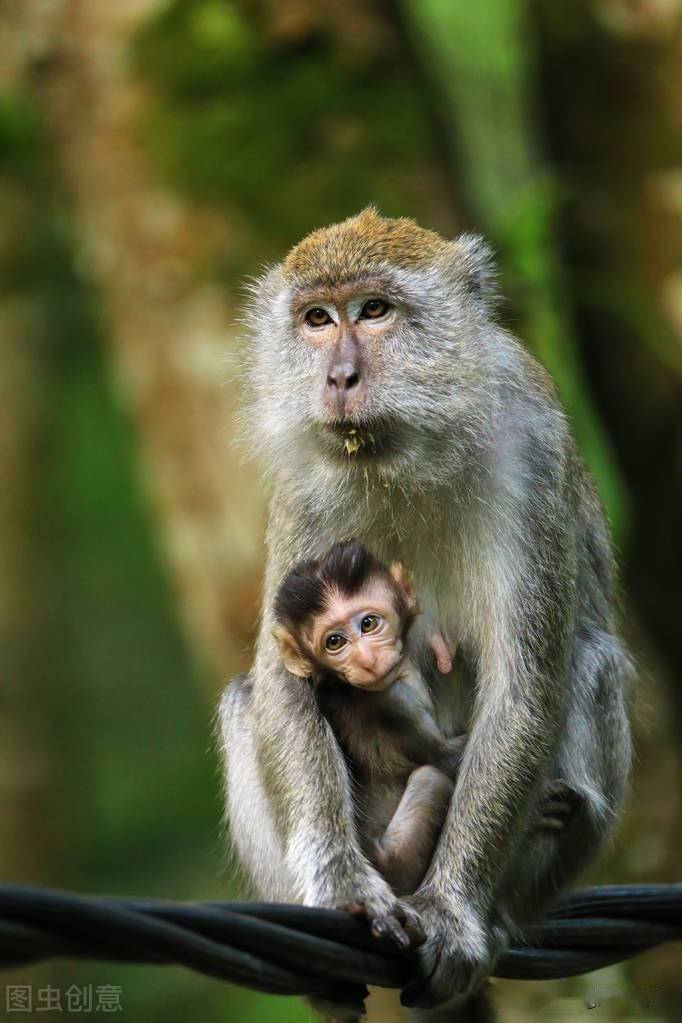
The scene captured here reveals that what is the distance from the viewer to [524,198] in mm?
7801

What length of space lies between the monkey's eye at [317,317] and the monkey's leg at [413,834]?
1.65 metres

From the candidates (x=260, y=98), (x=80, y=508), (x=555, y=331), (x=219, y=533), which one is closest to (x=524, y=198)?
(x=555, y=331)

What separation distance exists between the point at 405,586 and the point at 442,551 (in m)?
0.34

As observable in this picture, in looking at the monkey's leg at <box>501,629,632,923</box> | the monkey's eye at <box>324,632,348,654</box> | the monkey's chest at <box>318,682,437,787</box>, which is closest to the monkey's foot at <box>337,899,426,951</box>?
the monkey's chest at <box>318,682,437,787</box>

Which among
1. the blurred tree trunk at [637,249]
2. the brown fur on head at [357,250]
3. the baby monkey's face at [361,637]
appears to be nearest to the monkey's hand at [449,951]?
the baby monkey's face at [361,637]

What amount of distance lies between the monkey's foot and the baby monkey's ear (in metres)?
0.98

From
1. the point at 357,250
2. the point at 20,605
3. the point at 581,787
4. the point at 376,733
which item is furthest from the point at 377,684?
the point at 20,605

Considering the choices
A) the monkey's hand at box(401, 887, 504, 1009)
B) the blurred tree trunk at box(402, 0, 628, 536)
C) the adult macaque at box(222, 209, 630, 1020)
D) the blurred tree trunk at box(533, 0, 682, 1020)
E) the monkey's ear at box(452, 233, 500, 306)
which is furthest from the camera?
the blurred tree trunk at box(533, 0, 682, 1020)

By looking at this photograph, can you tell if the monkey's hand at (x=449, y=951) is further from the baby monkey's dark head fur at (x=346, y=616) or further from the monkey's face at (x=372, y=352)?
the monkey's face at (x=372, y=352)

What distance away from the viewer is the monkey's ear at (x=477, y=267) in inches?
215

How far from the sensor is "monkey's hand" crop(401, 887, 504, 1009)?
4.43 m

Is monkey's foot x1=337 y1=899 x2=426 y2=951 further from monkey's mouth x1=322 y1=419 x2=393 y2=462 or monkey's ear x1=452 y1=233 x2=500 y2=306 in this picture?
monkey's ear x1=452 y1=233 x2=500 y2=306

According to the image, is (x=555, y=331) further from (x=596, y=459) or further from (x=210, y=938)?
(x=210, y=938)

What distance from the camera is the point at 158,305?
310 inches
